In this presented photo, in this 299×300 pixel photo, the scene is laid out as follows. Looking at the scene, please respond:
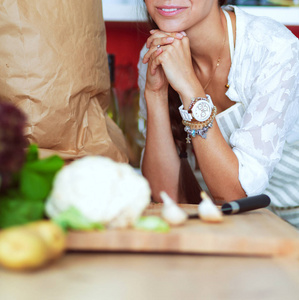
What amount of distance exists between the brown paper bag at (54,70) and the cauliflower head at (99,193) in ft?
0.97

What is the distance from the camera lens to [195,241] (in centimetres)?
47

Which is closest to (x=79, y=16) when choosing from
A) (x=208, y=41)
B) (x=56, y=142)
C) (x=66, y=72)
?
(x=66, y=72)

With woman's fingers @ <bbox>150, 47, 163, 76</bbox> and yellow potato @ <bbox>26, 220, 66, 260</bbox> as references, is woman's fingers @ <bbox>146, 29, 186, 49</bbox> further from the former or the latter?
yellow potato @ <bbox>26, 220, 66, 260</bbox>

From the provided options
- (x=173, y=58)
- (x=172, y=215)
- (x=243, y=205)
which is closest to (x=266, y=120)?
(x=173, y=58)

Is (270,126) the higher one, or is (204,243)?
(204,243)

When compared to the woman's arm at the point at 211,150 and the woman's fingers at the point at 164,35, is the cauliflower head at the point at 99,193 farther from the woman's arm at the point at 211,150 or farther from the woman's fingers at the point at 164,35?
the woman's fingers at the point at 164,35

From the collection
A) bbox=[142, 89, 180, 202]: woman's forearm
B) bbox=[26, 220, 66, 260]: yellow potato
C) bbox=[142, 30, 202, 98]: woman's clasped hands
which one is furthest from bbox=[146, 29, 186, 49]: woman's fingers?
bbox=[26, 220, 66, 260]: yellow potato

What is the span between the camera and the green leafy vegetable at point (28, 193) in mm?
448

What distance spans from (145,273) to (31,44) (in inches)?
19.6

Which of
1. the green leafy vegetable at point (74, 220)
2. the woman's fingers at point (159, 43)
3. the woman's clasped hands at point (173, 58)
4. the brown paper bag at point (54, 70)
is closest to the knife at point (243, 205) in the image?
the green leafy vegetable at point (74, 220)

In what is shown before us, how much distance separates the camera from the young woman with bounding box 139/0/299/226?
3.40 ft

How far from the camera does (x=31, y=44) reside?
0.78 meters

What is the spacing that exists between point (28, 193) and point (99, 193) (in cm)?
7

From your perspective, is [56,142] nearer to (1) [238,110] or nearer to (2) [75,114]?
(2) [75,114]
